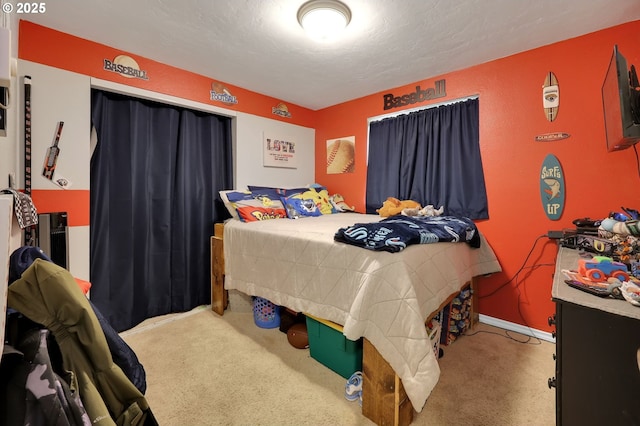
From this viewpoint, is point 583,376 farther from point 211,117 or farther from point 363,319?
point 211,117

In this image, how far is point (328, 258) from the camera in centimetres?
172

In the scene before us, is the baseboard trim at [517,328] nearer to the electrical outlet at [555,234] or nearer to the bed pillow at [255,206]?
the electrical outlet at [555,234]

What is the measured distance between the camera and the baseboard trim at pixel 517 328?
2221 millimetres

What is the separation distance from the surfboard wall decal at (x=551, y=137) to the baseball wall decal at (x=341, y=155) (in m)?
1.79

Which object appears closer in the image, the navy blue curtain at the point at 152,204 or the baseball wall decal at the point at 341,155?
the navy blue curtain at the point at 152,204

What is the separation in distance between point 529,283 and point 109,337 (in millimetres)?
2768

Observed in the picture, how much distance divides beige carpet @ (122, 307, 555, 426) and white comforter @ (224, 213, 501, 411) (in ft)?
1.28

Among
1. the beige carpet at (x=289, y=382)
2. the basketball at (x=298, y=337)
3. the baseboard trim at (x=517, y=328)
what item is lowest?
the beige carpet at (x=289, y=382)

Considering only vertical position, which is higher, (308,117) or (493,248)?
(308,117)

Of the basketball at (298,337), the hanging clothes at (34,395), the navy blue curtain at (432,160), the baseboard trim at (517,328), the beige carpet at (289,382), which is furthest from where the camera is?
the navy blue curtain at (432,160)

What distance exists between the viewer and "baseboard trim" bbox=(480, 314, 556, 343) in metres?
2.22

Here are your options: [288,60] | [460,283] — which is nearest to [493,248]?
[460,283]

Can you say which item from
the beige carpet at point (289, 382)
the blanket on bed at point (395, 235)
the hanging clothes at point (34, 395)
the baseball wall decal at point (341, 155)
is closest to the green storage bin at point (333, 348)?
the beige carpet at point (289, 382)

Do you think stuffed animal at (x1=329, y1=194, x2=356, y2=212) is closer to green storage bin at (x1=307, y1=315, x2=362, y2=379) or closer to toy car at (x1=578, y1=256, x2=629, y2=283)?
green storage bin at (x1=307, y1=315, x2=362, y2=379)
